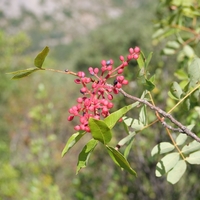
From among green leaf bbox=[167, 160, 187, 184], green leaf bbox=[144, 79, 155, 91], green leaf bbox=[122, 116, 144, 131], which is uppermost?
green leaf bbox=[144, 79, 155, 91]

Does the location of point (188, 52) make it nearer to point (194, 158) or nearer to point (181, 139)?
point (181, 139)

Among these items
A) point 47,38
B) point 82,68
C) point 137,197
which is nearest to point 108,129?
point 137,197

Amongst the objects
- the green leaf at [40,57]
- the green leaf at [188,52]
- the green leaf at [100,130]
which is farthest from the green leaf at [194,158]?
the green leaf at [188,52]

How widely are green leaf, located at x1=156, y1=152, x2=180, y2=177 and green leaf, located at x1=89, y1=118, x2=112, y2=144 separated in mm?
336

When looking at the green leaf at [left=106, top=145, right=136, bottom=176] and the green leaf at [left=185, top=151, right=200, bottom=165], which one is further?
the green leaf at [left=185, top=151, right=200, bottom=165]

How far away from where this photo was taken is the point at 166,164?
1.11 m

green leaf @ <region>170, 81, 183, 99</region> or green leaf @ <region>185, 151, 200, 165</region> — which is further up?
green leaf @ <region>170, 81, 183, 99</region>

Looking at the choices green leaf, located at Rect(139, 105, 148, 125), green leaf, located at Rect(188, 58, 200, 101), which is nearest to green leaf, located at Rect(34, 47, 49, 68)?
green leaf, located at Rect(139, 105, 148, 125)

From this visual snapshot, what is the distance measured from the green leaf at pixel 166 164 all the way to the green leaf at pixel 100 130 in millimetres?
336

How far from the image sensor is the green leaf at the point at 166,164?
3.58ft

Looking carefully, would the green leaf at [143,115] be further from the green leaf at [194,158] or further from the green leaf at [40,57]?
the green leaf at [40,57]

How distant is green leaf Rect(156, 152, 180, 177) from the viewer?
3.58 ft

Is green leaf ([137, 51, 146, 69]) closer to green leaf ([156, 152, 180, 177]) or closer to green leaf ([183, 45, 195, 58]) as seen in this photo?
green leaf ([156, 152, 180, 177])

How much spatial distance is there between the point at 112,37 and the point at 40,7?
8613cm
